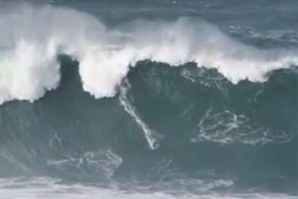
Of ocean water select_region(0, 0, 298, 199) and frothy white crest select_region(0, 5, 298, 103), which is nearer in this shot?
ocean water select_region(0, 0, 298, 199)

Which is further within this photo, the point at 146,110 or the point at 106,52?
the point at 106,52

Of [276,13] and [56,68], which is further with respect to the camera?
[276,13]

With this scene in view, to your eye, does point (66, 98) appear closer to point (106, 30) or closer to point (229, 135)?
point (106, 30)

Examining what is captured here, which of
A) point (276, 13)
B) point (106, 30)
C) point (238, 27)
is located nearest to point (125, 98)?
point (106, 30)

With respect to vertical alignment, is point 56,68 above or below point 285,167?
above
